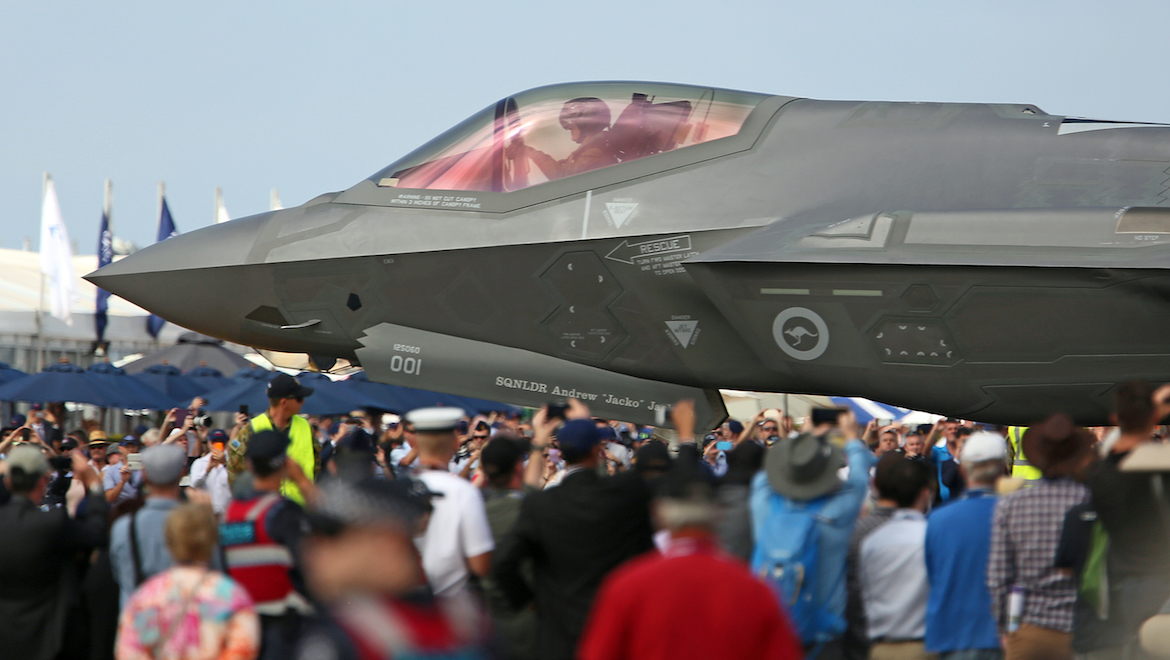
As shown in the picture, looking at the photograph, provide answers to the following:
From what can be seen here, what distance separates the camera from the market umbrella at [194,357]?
74.2 feet

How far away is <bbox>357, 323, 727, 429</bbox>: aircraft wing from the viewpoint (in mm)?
7898

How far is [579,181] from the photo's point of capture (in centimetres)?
783

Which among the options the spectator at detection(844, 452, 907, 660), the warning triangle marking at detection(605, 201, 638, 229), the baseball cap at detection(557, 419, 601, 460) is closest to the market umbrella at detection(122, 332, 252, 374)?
the warning triangle marking at detection(605, 201, 638, 229)

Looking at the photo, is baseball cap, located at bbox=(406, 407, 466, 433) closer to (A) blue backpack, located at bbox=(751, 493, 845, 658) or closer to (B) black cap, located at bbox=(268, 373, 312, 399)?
(A) blue backpack, located at bbox=(751, 493, 845, 658)

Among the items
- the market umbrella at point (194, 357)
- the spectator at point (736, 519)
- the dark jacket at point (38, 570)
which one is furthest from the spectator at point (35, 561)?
the market umbrella at point (194, 357)

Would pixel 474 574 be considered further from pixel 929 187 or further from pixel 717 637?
pixel 929 187

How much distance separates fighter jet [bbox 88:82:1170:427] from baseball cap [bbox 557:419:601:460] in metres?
2.39

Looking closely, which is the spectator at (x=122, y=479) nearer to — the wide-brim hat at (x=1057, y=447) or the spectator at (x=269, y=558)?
the spectator at (x=269, y=558)

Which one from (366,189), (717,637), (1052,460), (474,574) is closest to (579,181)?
(366,189)

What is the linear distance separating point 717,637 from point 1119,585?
9.47ft

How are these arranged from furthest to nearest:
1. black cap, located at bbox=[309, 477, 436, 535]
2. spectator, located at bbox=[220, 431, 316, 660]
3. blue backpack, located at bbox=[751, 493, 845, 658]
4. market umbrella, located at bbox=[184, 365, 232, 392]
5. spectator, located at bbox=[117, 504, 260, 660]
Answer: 1. market umbrella, located at bbox=[184, 365, 232, 392]
2. blue backpack, located at bbox=[751, 493, 845, 658]
3. spectator, located at bbox=[220, 431, 316, 660]
4. spectator, located at bbox=[117, 504, 260, 660]
5. black cap, located at bbox=[309, 477, 436, 535]

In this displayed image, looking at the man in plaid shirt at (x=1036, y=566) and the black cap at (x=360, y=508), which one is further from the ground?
the black cap at (x=360, y=508)

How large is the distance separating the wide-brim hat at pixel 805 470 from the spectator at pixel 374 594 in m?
2.37

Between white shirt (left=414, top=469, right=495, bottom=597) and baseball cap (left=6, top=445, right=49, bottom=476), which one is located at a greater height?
baseball cap (left=6, top=445, right=49, bottom=476)
